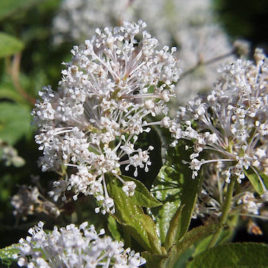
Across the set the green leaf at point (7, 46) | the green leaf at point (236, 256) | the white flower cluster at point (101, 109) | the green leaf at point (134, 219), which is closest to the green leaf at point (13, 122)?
the green leaf at point (7, 46)

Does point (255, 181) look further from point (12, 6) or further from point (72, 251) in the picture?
point (12, 6)

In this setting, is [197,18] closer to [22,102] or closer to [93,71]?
[22,102]

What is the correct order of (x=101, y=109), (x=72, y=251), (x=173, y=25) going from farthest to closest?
(x=173, y=25), (x=101, y=109), (x=72, y=251)

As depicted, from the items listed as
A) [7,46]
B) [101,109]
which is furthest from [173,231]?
[7,46]

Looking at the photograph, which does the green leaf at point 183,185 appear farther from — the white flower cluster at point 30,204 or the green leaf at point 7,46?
the green leaf at point 7,46

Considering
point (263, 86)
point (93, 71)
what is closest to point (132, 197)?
point (93, 71)

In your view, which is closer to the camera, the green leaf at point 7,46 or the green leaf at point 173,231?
the green leaf at point 173,231

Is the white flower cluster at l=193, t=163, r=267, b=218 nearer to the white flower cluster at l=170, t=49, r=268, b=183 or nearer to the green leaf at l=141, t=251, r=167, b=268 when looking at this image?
the white flower cluster at l=170, t=49, r=268, b=183
